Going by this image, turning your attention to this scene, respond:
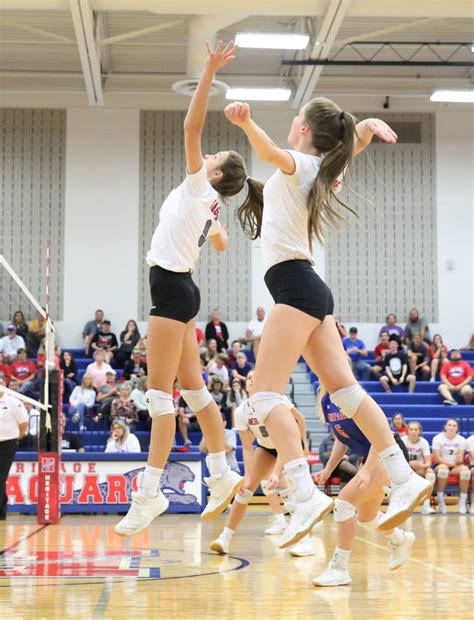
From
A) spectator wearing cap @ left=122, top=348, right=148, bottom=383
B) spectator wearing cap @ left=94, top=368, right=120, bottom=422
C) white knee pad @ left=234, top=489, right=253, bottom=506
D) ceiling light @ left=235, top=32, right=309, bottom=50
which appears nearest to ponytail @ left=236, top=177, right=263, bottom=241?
white knee pad @ left=234, top=489, right=253, bottom=506

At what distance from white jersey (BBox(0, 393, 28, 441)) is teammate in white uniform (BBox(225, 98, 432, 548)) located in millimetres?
7619

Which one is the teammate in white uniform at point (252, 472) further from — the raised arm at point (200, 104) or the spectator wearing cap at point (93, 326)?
the spectator wearing cap at point (93, 326)

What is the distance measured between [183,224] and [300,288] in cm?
111

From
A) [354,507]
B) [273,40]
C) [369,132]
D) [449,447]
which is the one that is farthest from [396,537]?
[273,40]

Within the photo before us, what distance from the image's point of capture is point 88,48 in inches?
658

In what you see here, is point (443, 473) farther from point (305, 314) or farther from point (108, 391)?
point (305, 314)

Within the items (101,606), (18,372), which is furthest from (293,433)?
(18,372)

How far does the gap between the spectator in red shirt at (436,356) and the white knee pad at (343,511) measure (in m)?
12.8

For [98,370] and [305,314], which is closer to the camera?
[305,314]

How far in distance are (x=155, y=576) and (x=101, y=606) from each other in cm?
124

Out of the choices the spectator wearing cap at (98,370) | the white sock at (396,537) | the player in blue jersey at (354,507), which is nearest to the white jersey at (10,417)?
the spectator wearing cap at (98,370)

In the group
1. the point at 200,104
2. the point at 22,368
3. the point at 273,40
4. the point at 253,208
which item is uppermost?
the point at 273,40

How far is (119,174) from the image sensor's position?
20.9 metres

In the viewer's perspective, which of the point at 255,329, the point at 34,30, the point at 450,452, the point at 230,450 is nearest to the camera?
the point at 230,450
